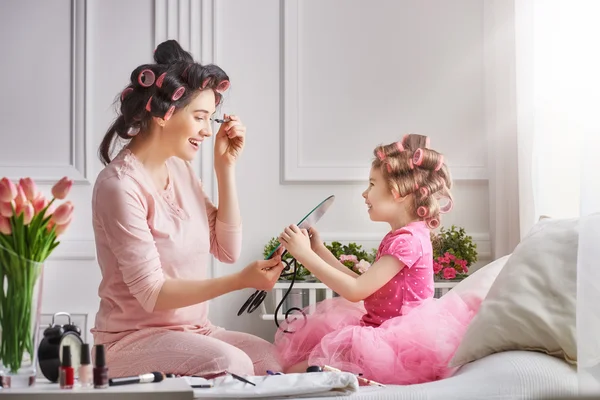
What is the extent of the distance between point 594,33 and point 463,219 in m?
1.11

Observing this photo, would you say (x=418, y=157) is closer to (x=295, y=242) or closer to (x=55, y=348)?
(x=295, y=242)

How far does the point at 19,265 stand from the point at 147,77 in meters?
0.90

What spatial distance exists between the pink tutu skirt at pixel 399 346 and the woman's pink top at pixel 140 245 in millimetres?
337

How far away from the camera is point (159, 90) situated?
2209mm

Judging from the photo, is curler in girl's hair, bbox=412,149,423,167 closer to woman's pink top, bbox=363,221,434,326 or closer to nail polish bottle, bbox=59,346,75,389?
woman's pink top, bbox=363,221,434,326

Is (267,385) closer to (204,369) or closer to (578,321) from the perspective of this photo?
(204,369)

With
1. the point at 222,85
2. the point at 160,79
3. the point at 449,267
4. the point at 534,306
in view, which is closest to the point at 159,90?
the point at 160,79

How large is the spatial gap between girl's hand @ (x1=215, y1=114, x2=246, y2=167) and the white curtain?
0.87m

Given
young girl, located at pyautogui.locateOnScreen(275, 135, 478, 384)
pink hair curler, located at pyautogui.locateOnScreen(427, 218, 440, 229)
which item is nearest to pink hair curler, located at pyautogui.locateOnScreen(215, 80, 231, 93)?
young girl, located at pyautogui.locateOnScreen(275, 135, 478, 384)

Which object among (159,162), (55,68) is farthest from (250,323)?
(55,68)

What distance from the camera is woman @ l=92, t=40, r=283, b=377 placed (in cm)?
203

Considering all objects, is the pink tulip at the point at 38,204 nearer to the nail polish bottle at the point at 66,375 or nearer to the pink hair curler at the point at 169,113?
the nail polish bottle at the point at 66,375

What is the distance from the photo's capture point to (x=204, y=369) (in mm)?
1972

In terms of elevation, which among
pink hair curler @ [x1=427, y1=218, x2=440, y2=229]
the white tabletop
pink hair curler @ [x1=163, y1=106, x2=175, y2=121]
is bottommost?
the white tabletop
